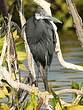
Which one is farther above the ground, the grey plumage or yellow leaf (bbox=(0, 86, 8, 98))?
the grey plumage

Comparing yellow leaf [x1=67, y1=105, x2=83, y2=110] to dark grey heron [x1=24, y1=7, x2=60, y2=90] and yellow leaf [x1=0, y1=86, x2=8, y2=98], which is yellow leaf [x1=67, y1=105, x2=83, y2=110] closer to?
dark grey heron [x1=24, y1=7, x2=60, y2=90]

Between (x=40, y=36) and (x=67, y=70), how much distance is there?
4135 mm

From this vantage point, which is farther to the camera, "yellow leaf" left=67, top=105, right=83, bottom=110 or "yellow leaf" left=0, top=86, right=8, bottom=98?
"yellow leaf" left=0, top=86, right=8, bottom=98

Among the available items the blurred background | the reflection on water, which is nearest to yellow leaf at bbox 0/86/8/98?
the blurred background

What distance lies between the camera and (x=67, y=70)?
8.22m

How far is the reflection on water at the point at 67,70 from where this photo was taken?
7.13 m

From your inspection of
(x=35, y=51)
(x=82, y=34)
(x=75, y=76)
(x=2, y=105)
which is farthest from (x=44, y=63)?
(x=75, y=76)

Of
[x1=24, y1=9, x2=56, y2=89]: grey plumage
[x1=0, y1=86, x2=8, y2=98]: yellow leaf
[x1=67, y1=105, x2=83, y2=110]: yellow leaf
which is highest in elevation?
[x1=24, y1=9, x2=56, y2=89]: grey plumage

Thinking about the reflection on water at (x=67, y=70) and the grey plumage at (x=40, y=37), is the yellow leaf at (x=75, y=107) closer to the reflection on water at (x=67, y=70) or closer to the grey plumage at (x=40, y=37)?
the grey plumage at (x=40, y=37)

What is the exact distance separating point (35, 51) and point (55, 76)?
3.70 meters

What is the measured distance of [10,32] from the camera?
4.12m

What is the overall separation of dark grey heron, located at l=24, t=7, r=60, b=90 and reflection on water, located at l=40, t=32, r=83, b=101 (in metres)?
2.29

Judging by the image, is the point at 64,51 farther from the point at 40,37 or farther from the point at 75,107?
the point at 75,107

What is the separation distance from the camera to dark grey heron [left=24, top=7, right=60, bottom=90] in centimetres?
408
